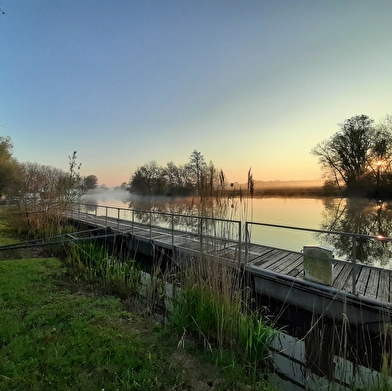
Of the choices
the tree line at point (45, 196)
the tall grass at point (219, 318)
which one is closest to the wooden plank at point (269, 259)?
the tall grass at point (219, 318)

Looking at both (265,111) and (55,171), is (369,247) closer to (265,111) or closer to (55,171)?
(265,111)

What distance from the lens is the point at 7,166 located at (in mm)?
20406

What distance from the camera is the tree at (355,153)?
18609mm

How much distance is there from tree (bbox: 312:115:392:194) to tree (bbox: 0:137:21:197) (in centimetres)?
2677

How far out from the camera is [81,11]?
6.11m

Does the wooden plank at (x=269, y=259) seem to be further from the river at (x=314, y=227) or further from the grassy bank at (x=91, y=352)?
the grassy bank at (x=91, y=352)

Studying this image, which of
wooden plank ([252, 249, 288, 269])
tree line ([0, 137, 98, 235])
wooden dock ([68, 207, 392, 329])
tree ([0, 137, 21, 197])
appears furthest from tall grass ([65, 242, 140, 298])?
tree ([0, 137, 21, 197])

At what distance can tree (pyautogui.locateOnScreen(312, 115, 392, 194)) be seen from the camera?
61.1 feet

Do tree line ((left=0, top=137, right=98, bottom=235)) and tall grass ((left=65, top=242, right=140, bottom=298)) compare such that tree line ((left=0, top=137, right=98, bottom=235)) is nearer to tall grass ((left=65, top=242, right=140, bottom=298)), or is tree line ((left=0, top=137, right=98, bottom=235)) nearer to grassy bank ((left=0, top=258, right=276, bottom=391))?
tall grass ((left=65, top=242, right=140, bottom=298))

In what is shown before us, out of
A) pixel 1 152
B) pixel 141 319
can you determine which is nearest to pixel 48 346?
pixel 141 319

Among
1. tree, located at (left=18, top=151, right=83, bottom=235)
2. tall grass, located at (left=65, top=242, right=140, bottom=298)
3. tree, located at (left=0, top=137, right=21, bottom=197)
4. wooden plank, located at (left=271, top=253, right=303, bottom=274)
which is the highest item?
tree, located at (left=0, top=137, right=21, bottom=197)

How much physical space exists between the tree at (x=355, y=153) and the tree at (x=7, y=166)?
26774 mm

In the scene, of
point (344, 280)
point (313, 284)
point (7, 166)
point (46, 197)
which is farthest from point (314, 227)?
point (7, 166)

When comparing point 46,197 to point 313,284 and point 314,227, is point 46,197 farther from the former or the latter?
point 314,227
